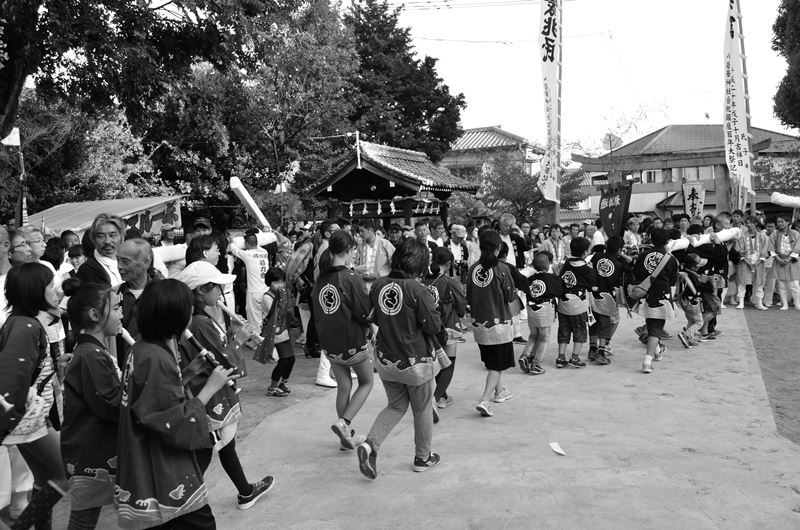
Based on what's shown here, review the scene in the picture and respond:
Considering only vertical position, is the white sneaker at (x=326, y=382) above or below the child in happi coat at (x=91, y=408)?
below

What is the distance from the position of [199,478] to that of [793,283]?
42.1ft

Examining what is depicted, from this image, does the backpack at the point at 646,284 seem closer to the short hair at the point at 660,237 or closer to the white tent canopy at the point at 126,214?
the short hair at the point at 660,237

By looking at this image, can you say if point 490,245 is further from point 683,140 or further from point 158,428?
point 683,140

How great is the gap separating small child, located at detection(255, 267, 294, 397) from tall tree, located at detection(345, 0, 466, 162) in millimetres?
21292

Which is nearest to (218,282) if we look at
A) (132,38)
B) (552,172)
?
(132,38)

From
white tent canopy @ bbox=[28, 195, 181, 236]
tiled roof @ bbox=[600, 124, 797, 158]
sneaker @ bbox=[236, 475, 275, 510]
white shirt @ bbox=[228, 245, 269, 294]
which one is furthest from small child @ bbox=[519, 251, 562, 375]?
tiled roof @ bbox=[600, 124, 797, 158]

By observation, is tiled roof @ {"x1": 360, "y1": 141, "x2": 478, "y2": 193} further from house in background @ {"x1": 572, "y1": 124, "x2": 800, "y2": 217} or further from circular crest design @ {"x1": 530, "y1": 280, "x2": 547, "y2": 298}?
house in background @ {"x1": 572, "y1": 124, "x2": 800, "y2": 217}

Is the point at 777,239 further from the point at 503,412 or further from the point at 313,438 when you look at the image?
the point at 313,438

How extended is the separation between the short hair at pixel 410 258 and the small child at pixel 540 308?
3.13 m

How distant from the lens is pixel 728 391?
663 cm

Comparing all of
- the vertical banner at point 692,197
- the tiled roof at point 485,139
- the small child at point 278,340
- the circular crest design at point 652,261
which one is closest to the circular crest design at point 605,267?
the circular crest design at point 652,261

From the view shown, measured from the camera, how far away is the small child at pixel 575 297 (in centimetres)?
780

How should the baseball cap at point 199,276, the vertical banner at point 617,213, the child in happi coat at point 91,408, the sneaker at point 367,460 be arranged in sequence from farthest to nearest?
the vertical banner at point 617,213 < the sneaker at point 367,460 < the baseball cap at point 199,276 < the child in happi coat at point 91,408

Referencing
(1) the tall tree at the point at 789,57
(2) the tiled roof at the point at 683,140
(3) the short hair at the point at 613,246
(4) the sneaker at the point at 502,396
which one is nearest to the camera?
(4) the sneaker at the point at 502,396
